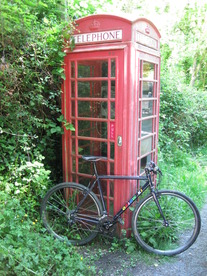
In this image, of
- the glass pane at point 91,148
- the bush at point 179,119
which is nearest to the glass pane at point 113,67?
the glass pane at point 91,148

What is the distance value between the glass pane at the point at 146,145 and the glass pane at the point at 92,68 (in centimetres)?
108

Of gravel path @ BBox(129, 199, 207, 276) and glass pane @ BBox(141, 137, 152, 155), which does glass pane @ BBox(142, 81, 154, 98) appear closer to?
glass pane @ BBox(141, 137, 152, 155)

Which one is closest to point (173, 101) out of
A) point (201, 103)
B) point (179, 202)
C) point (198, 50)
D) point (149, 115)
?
point (201, 103)

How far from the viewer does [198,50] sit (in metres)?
12.4

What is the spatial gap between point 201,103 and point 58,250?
7.33 m

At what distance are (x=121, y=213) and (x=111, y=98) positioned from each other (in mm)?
1414

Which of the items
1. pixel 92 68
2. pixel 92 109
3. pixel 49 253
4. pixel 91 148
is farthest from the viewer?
pixel 91 148

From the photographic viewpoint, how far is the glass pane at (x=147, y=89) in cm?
373

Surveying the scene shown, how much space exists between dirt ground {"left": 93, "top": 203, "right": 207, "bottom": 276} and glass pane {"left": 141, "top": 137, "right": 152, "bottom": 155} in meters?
1.36

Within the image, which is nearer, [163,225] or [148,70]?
[163,225]

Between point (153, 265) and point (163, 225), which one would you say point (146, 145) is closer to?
point (163, 225)

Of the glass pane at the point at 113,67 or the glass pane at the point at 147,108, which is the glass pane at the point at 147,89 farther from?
the glass pane at the point at 113,67

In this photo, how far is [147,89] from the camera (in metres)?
3.86

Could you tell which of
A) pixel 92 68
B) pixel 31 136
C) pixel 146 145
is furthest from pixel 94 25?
pixel 146 145
